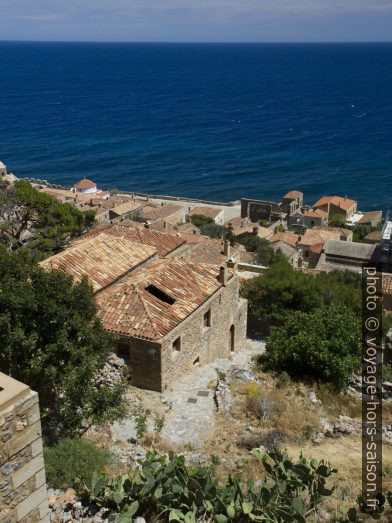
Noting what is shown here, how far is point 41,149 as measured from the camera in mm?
116812

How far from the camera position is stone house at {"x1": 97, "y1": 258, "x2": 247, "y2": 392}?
1895 centimetres

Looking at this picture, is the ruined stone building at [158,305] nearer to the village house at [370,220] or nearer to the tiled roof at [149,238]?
the tiled roof at [149,238]

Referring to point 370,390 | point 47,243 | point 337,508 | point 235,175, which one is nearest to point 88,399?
point 337,508

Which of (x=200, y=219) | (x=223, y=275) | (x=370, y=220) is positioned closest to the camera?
(x=223, y=275)

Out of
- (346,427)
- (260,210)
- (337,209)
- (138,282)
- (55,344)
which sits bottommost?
(337,209)

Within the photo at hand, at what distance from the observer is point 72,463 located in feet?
37.8

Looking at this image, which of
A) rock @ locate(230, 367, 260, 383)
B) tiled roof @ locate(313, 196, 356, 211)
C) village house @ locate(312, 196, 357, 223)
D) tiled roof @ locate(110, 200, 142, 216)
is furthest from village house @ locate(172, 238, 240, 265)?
tiled roof @ locate(313, 196, 356, 211)

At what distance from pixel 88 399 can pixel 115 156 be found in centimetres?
10460

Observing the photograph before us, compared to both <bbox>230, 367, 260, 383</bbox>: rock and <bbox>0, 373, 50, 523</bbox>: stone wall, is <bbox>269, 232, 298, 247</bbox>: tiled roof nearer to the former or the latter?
<bbox>230, 367, 260, 383</bbox>: rock

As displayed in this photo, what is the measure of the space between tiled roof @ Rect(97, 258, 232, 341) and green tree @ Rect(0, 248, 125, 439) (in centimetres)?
480

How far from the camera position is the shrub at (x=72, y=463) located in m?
11.2

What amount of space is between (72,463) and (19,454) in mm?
4601

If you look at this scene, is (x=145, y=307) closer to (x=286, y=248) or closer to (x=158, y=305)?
(x=158, y=305)

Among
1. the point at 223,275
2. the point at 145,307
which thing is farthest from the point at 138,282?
the point at 223,275
